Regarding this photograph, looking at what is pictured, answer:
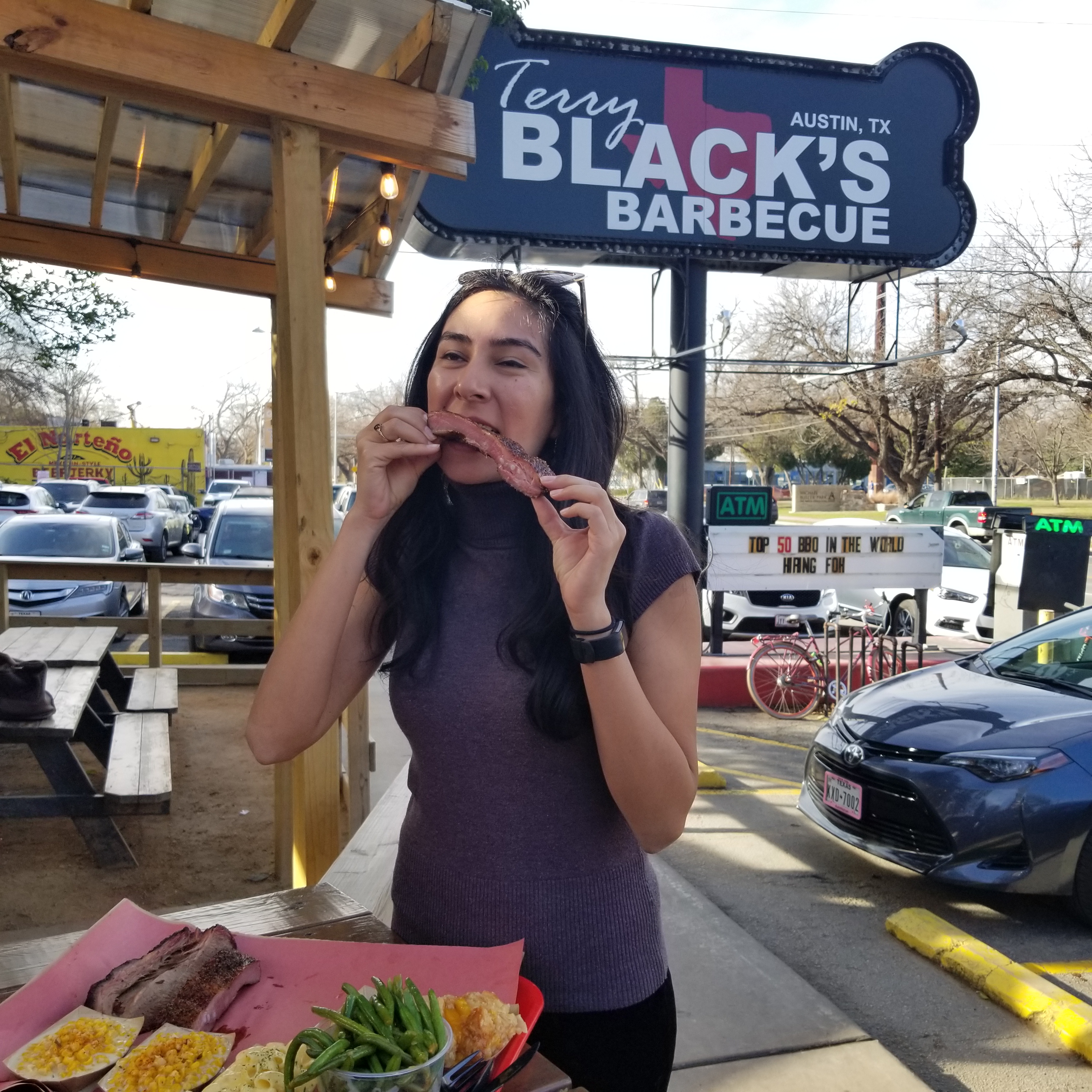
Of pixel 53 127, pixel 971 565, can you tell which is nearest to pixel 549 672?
pixel 53 127

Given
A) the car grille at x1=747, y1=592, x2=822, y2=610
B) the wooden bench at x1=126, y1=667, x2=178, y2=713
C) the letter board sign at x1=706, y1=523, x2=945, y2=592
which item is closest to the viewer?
the wooden bench at x1=126, y1=667, x2=178, y2=713

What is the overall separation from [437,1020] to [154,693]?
19.0 feet

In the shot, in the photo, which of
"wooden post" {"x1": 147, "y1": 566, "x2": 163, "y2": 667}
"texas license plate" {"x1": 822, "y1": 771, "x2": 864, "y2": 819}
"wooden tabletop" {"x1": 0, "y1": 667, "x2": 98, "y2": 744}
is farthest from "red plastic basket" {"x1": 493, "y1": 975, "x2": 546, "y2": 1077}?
"wooden post" {"x1": 147, "y1": 566, "x2": 163, "y2": 667}

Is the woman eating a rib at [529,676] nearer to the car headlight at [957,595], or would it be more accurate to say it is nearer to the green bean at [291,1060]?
the green bean at [291,1060]

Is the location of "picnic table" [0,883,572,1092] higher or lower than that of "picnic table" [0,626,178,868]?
higher

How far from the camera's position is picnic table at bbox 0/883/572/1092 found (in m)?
1.85

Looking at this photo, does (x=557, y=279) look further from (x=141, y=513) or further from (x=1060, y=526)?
(x=141, y=513)

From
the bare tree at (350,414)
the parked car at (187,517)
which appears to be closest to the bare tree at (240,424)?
the bare tree at (350,414)

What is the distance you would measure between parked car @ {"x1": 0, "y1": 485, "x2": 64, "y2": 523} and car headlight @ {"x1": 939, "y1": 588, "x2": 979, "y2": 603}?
19.9 m

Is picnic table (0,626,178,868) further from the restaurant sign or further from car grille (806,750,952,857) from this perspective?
the restaurant sign

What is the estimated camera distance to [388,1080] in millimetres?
1093

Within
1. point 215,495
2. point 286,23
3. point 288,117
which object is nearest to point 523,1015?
point 288,117

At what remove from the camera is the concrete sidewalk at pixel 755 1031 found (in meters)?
3.41

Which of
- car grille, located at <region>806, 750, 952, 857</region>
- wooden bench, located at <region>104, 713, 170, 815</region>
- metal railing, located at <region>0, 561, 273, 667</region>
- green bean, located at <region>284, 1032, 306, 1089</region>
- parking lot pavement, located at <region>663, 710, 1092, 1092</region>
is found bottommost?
parking lot pavement, located at <region>663, 710, 1092, 1092</region>
